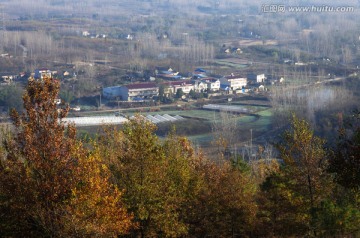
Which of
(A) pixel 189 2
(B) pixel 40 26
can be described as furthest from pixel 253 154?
(A) pixel 189 2

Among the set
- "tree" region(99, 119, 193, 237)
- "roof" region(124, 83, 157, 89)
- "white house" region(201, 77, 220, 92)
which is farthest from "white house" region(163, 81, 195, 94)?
"tree" region(99, 119, 193, 237)

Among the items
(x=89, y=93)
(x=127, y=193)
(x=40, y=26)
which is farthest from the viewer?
(x=40, y=26)

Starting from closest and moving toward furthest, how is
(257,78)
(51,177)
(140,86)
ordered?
(51,177) < (140,86) < (257,78)

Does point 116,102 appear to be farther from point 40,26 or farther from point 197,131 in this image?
point 40,26

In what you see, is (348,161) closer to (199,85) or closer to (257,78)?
Result: (199,85)

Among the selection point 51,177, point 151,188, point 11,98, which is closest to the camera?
point 51,177

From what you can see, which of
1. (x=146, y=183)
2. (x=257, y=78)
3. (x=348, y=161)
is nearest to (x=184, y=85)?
(x=257, y=78)
